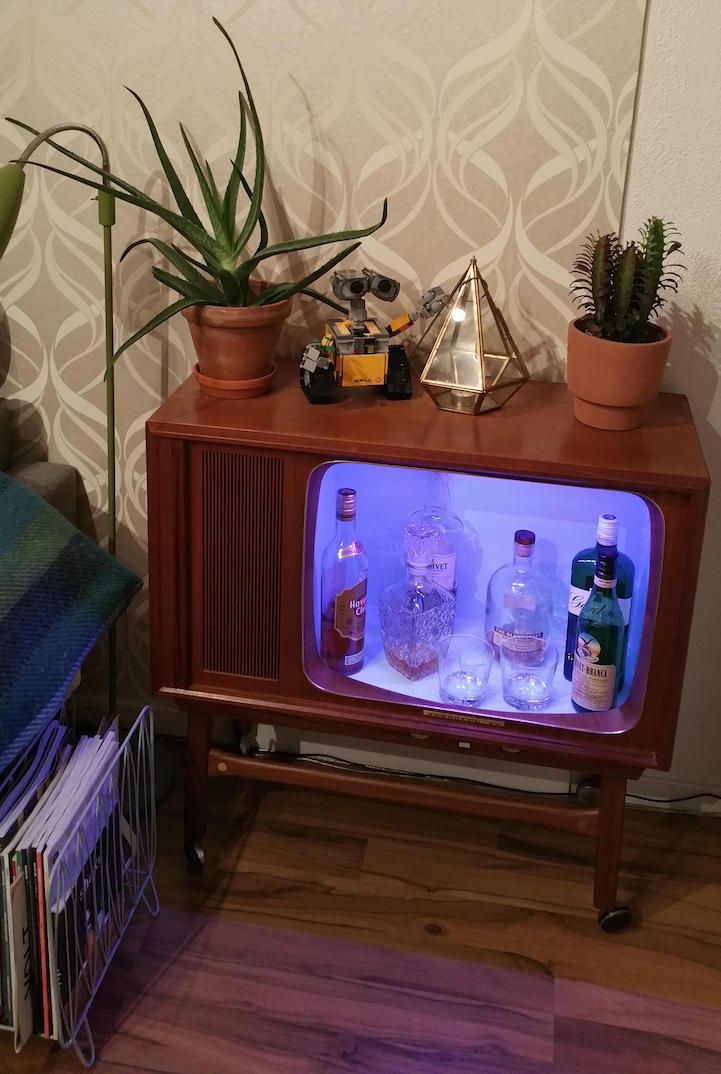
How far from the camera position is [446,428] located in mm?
1581

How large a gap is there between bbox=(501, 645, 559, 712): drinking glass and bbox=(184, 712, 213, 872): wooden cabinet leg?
51 centimetres

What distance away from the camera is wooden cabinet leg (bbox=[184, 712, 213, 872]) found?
6.01 feet

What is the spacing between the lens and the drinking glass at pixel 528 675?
172cm

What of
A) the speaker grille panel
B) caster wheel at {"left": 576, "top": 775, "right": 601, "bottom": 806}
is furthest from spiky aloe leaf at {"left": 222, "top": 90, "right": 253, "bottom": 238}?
caster wheel at {"left": 576, "top": 775, "right": 601, "bottom": 806}

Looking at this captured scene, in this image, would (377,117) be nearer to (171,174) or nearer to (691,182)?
(171,174)

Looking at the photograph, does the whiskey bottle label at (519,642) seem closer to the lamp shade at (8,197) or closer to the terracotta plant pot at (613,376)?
the terracotta plant pot at (613,376)

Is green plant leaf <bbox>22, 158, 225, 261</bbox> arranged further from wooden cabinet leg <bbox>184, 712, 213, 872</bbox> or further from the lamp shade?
wooden cabinet leg <bbox>184, 712, 213, 872</bbox>

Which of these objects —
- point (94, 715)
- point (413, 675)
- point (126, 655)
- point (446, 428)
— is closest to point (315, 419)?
point (446, 428)

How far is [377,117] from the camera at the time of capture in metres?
1.67

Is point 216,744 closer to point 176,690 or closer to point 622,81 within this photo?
point 176,690

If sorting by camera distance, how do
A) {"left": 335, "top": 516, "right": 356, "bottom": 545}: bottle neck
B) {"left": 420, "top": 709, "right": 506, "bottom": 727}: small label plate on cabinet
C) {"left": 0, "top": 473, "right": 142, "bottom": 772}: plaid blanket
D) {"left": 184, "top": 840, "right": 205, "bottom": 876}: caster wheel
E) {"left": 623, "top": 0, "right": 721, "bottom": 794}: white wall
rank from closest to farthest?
{"left": 0, "top": 473, "right": 142, "bottom": 772}: plaid blanket < {"left": 623, "top": 0, "right": 721, "bottom": 794}: white wall < {"left": 420, "top": 709, "right": 506, "bottom": 727}: small label plate on cabinet < {"left": 335, "top": 516, "right": 356, "bottom": 545}: bottle neck < {"left": 184, "top": 840, "right": 205, "bottom": 876}: caster wheel

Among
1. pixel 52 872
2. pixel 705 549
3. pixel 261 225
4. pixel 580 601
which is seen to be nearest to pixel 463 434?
pixel 580 601

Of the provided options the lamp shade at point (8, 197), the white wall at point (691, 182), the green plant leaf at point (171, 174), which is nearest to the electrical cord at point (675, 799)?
the white wall at point (691, 182)

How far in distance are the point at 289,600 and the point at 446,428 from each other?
362 mm
